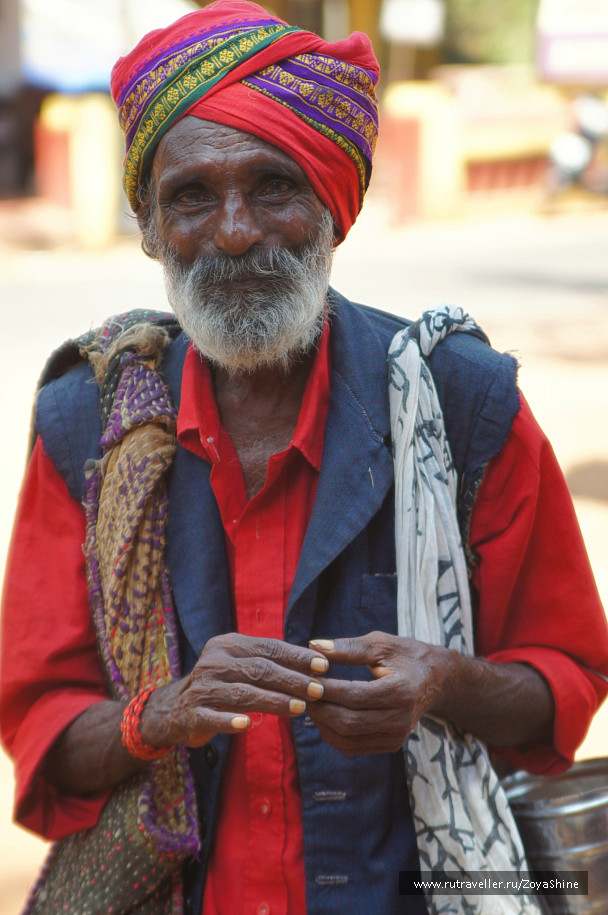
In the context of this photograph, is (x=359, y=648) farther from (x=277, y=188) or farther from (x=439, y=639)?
(x=277, y=188)

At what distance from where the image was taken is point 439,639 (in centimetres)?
179

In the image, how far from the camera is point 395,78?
850 inches

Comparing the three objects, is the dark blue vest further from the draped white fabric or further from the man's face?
the man's face

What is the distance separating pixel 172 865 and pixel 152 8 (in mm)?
16125

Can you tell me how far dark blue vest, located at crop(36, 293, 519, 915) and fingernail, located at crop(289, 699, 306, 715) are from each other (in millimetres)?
230

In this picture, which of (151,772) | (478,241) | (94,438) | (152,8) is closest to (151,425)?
(94,438)

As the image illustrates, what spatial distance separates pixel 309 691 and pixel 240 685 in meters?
0.11

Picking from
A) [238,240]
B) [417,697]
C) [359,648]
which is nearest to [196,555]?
[359,648]

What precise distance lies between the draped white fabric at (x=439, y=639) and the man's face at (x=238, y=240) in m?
0.27

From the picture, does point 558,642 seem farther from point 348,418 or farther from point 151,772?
point 151,772

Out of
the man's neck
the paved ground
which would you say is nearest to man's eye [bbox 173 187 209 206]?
the man's neck

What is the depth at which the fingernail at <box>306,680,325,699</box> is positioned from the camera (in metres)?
1.57

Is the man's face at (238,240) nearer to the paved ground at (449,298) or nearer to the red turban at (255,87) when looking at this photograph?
the red turban at (255,87)

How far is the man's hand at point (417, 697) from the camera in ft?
5.33
